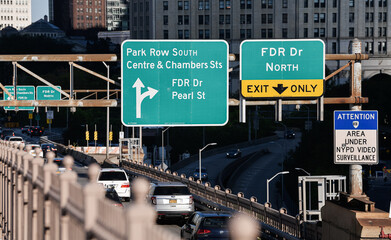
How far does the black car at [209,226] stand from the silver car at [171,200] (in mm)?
6085

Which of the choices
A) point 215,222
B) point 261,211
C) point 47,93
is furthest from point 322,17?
point 215,222

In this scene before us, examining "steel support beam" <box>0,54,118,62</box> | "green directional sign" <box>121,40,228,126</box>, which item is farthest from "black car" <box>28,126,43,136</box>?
"green directional sign" <box>121,40,228,126</box>

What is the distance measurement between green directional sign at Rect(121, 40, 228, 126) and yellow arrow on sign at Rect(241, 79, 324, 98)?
147 centimetres

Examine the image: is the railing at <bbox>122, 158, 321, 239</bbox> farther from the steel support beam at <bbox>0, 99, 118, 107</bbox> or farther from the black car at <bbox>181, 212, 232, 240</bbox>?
the steel support beam at <bbox>0, 99, 118, 107</bbox>

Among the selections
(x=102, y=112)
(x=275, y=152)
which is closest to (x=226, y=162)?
(x=275, y=152)

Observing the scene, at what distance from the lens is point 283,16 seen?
170500mm

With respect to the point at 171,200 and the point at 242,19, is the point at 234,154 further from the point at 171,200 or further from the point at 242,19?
the point at 171,200

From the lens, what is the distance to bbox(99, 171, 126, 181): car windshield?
105ft

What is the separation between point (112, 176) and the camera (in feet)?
105

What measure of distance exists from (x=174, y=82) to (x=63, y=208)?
15.6 metres

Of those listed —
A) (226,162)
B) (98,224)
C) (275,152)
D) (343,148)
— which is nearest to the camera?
(98,224)

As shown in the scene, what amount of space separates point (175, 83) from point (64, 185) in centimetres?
1558

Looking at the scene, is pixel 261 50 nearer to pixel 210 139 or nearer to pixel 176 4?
pixel 210 139

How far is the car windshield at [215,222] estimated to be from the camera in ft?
63.9
